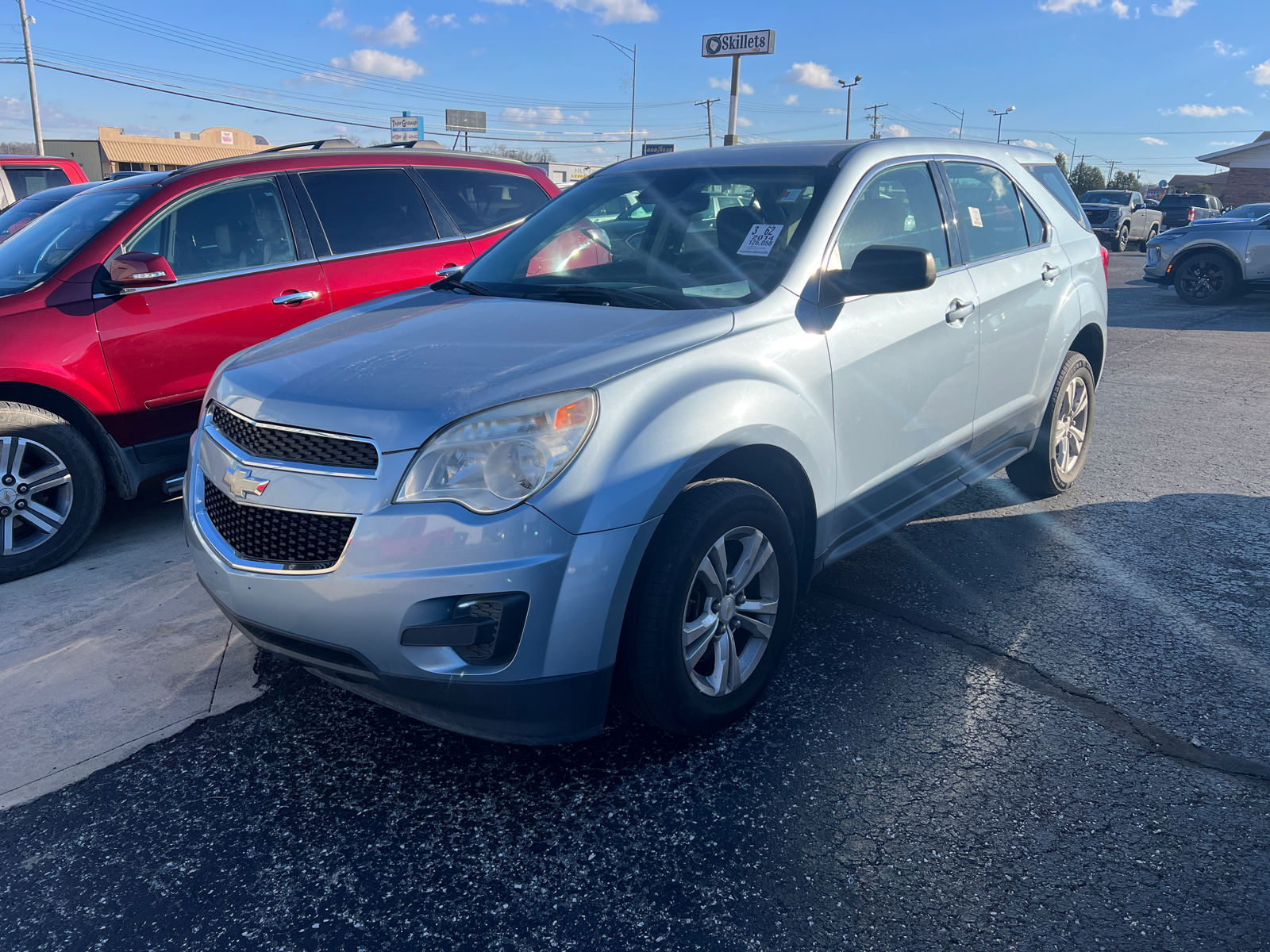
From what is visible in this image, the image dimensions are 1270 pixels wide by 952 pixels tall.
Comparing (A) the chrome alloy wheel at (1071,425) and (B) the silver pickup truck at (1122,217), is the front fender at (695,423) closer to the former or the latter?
(A) the chrome alloy wheel at (1071,425)

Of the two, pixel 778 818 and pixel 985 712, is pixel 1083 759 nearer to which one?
pixel 985 712

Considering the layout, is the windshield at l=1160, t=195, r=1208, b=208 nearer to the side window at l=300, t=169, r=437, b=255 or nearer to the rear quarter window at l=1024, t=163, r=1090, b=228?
the rear quarter window at l=1024, t=163, r=1090, b=228

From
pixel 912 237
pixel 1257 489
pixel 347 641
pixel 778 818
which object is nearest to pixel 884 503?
pixel 912 237

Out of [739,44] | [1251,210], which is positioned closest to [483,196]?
[1251,210]

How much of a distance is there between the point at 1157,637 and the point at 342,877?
2950 millimetres

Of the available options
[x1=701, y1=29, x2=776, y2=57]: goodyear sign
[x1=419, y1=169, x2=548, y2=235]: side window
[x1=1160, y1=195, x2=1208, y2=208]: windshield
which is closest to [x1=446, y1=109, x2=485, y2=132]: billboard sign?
Answer: [x1=701, y1=29, x2=776, y2=57]: goodyear sign

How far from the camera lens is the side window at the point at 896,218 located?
3326mm

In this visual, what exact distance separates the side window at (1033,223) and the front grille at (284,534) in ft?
11.9

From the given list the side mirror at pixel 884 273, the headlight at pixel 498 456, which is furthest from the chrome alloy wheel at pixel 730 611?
the side mirror at pixel 884 273

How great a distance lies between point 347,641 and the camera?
236 centimetres

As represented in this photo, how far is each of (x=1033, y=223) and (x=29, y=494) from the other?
4827mm

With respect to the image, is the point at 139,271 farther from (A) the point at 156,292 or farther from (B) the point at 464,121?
(B) the point at 464,121

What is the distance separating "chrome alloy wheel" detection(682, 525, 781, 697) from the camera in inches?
105

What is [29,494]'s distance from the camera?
4109 millimetres
